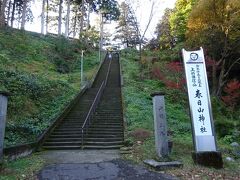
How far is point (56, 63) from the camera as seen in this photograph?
32.6 meters

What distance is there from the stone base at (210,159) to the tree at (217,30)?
15.1 m

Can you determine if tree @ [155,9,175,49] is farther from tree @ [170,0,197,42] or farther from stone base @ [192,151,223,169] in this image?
stone base @ [192,151,223,169]

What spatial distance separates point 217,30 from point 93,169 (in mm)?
18411

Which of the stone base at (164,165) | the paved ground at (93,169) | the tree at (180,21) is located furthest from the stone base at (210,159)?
the tree at (180,21)

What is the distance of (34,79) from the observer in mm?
19766

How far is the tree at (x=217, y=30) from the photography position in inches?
922

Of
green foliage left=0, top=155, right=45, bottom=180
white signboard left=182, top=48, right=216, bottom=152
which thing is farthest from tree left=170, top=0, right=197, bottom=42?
green foliage left=0, top=155, right=45, bottom=180

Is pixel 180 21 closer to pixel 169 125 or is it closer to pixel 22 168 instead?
pixel 169 125

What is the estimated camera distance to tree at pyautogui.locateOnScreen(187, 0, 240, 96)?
23422 mm

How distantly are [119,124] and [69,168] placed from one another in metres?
6.64

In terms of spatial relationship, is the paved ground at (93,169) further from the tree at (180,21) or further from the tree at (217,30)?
the tree at (180,21)

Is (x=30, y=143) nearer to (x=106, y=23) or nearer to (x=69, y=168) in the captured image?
(x=69, y=168)

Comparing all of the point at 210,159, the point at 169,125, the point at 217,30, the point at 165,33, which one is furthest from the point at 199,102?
the point at 165,33

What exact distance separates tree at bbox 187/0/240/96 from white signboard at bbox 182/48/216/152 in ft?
45.5
